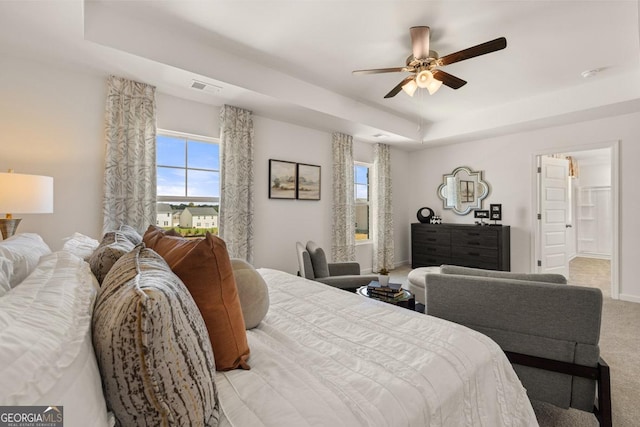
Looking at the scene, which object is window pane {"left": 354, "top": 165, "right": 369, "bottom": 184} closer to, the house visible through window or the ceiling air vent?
the house visible through window

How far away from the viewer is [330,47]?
9.37ft

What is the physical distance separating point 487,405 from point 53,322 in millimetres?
1290

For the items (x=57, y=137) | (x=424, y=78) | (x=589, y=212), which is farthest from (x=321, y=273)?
(x=589, y=212)

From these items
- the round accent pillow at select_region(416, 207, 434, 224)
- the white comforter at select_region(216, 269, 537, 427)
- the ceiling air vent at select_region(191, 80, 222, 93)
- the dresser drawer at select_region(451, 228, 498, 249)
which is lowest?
the white comforter at select_region(216, 269, 537, 427)

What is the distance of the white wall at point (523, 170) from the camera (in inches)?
151

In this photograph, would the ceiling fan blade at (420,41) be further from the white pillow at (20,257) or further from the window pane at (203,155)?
the white pillow at (20,257)

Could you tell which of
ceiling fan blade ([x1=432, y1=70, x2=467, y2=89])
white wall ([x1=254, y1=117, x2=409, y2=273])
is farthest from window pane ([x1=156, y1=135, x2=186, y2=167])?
ceiling fan blade ([x1=432, y1=70, x2=467, y2=89])

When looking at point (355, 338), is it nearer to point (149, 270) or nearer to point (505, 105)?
point (149, 270)

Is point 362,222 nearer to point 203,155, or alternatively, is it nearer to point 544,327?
point 203,155

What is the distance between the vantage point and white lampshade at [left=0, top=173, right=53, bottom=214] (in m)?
1.83

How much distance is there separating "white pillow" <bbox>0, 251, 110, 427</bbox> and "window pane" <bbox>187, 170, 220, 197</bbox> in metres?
3.01

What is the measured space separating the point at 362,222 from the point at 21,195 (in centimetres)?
460

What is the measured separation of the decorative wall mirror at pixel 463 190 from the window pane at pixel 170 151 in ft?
15.3

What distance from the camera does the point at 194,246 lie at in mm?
978
